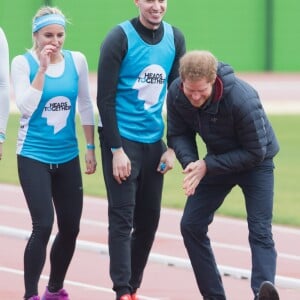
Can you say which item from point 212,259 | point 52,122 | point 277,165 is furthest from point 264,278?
point 277,165

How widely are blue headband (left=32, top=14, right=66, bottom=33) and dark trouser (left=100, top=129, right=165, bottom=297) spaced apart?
0.87 meters

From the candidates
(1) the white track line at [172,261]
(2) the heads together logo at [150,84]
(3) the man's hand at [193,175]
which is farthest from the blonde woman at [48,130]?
(1) the white track line at [172,261]

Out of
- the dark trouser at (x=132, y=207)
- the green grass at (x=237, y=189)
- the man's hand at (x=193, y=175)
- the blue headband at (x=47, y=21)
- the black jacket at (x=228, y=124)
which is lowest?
the green grass at (x=237, y=189)

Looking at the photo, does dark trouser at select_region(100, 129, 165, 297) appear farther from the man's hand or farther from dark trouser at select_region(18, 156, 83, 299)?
the man's hand

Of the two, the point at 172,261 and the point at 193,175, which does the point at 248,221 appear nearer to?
the point at 193,175

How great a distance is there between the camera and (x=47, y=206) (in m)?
8.18

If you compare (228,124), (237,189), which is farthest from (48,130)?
(237,189)

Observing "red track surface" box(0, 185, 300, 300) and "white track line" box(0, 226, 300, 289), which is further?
"white track line" box(0, 226, 300, 289)

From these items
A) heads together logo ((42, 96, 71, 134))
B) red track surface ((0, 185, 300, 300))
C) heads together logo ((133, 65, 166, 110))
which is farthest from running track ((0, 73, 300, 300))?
heads together logo ((133, 65, 166, 110))

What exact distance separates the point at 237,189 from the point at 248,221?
791cm

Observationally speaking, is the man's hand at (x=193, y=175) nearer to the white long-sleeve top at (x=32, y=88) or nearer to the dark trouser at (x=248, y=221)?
the dark trouser at (x=248, y=221)

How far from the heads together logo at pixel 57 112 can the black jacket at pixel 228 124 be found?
2.53ft

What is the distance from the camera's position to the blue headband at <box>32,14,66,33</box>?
320 inches

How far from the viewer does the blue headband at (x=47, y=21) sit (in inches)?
320
